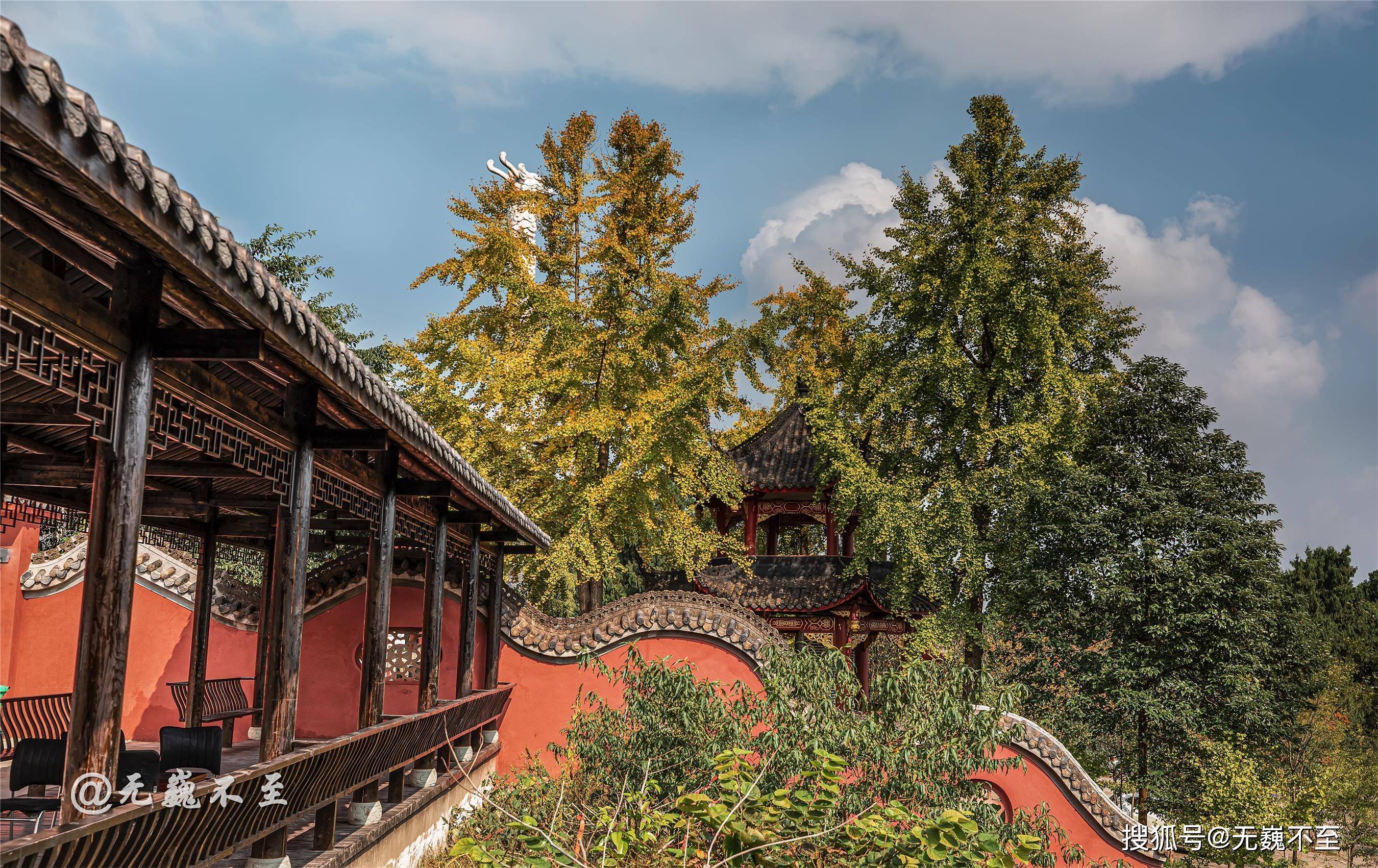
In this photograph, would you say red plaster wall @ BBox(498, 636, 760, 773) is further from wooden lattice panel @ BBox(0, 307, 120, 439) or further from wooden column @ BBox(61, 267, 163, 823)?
wooden lattice panel @ BBox(0, 307, 120, 439)

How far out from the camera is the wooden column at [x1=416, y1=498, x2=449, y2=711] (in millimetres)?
8000

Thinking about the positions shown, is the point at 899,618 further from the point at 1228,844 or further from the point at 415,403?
the point at 415,403

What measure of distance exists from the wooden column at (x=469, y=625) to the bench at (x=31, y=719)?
331 cm

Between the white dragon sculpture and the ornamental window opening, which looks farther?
the white dragon sculpture

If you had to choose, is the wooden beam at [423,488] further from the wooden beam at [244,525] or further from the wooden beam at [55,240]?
the wooden beam at [55,240]

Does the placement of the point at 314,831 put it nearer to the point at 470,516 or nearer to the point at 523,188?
the point at 470,516

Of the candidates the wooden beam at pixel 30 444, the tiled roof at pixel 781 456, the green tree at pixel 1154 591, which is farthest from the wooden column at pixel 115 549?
the tiled roof at pixel 781 456

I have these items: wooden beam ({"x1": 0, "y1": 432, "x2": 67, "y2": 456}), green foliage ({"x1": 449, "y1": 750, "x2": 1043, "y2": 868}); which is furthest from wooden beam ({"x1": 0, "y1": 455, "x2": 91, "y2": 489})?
green foliage ({"x1": 449, "y1": 750, "x2": 1043, "y2": 868})

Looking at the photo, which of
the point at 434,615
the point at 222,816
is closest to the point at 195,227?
the point at 222,816

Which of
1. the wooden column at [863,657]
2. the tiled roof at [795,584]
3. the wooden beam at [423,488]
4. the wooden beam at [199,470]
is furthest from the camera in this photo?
the wooden column at [863,657]

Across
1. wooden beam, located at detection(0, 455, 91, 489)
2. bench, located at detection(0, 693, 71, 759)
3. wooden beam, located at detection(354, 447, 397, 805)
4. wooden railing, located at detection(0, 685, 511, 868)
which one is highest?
wooden beam, located at detection(0, 455, 91, 489)

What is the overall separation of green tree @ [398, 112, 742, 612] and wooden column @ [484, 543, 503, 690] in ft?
8.59

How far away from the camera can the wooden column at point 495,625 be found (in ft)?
33.8

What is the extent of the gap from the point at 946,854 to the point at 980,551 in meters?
12.9
